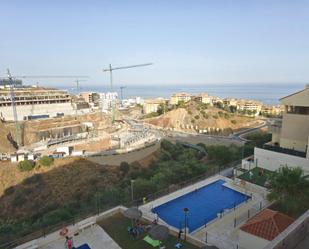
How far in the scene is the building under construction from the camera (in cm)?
6744

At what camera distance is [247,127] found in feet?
206

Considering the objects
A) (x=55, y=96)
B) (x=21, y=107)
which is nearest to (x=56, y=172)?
(x=21, y=107)

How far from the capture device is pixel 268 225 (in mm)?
12234

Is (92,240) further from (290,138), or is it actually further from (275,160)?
(290,138)

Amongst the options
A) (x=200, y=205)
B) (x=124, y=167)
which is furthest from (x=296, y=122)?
(x=124, y=167)

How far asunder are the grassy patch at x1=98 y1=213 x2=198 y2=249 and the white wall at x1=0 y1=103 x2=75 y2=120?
212 ft

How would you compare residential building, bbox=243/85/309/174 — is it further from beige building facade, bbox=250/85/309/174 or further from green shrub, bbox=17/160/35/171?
green shrub, bbox=17/160/35/171

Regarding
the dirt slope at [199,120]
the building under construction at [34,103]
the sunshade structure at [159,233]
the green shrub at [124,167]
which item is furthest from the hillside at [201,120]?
the sunshade structure at [159,233]

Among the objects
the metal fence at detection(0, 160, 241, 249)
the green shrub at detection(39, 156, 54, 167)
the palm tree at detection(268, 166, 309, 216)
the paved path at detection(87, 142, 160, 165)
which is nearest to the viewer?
the metal fence at detection(0, 160, 241, 249)

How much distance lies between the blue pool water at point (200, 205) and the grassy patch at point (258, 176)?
1837mm

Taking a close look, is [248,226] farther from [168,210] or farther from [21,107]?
→ [21,107]

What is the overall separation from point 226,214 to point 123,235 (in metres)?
7.01

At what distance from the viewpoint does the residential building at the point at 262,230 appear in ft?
38.7

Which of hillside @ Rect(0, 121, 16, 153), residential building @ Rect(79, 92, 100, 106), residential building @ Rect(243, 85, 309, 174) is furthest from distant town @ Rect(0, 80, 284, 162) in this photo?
residential building @ Rect(79, 92, 100, 106)
